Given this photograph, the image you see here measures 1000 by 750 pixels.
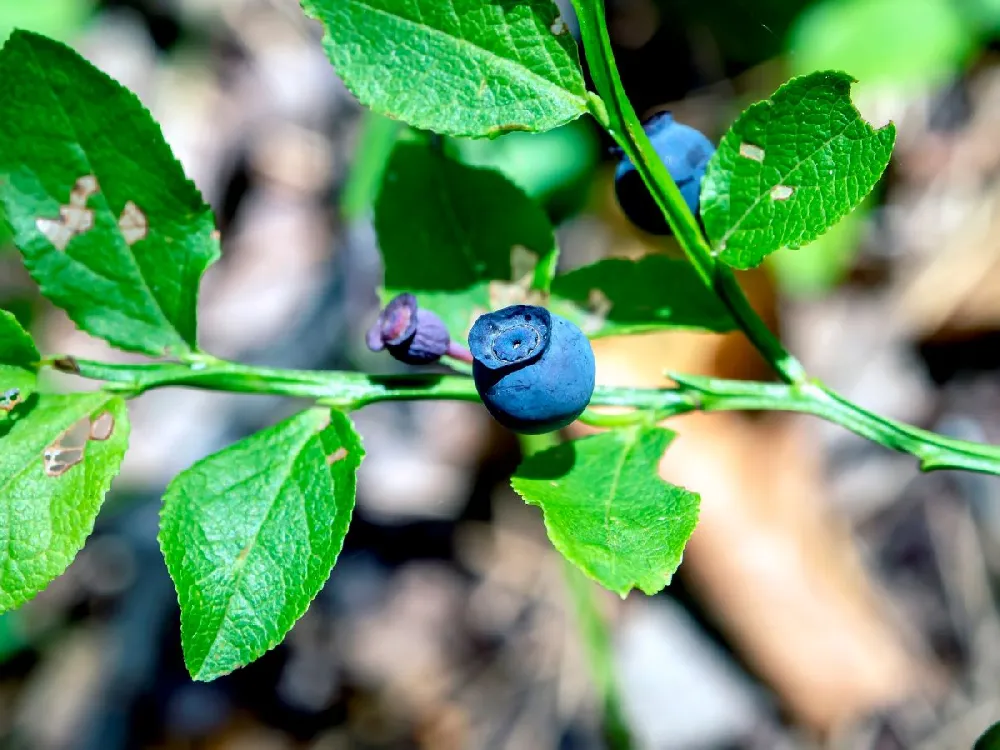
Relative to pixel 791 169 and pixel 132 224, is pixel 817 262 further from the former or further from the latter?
pixel 132 224

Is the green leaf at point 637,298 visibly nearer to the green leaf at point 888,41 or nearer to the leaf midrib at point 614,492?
the leaf midrib at point 614,492

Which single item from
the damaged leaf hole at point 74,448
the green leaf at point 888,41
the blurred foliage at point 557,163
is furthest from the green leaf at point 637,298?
the green leaf at point 888,41

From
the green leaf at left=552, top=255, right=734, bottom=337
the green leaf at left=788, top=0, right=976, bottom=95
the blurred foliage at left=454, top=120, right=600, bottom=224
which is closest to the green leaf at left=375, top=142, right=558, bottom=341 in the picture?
the green leaf at left=552, top=255, right=734, bottom=337

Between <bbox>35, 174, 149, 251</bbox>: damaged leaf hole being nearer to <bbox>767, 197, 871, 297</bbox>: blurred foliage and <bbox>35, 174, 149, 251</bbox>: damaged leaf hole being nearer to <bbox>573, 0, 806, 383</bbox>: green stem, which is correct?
<bbox>573, 0, 806, 383</bbox>: green stem

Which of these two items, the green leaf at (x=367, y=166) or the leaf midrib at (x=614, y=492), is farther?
the green leaf at (x=367, y=166)

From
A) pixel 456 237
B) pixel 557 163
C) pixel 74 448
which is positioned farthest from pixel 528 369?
pixel 557 163

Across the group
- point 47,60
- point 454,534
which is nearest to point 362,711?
point 454,534

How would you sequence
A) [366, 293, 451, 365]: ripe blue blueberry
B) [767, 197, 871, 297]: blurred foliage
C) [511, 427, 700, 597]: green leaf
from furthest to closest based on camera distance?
[767, 197, 871, 297]: blurred foliage, [366, 293, 451, 365]: ripe blue blueberry, [511, 427, 700, 597]: green leaf
